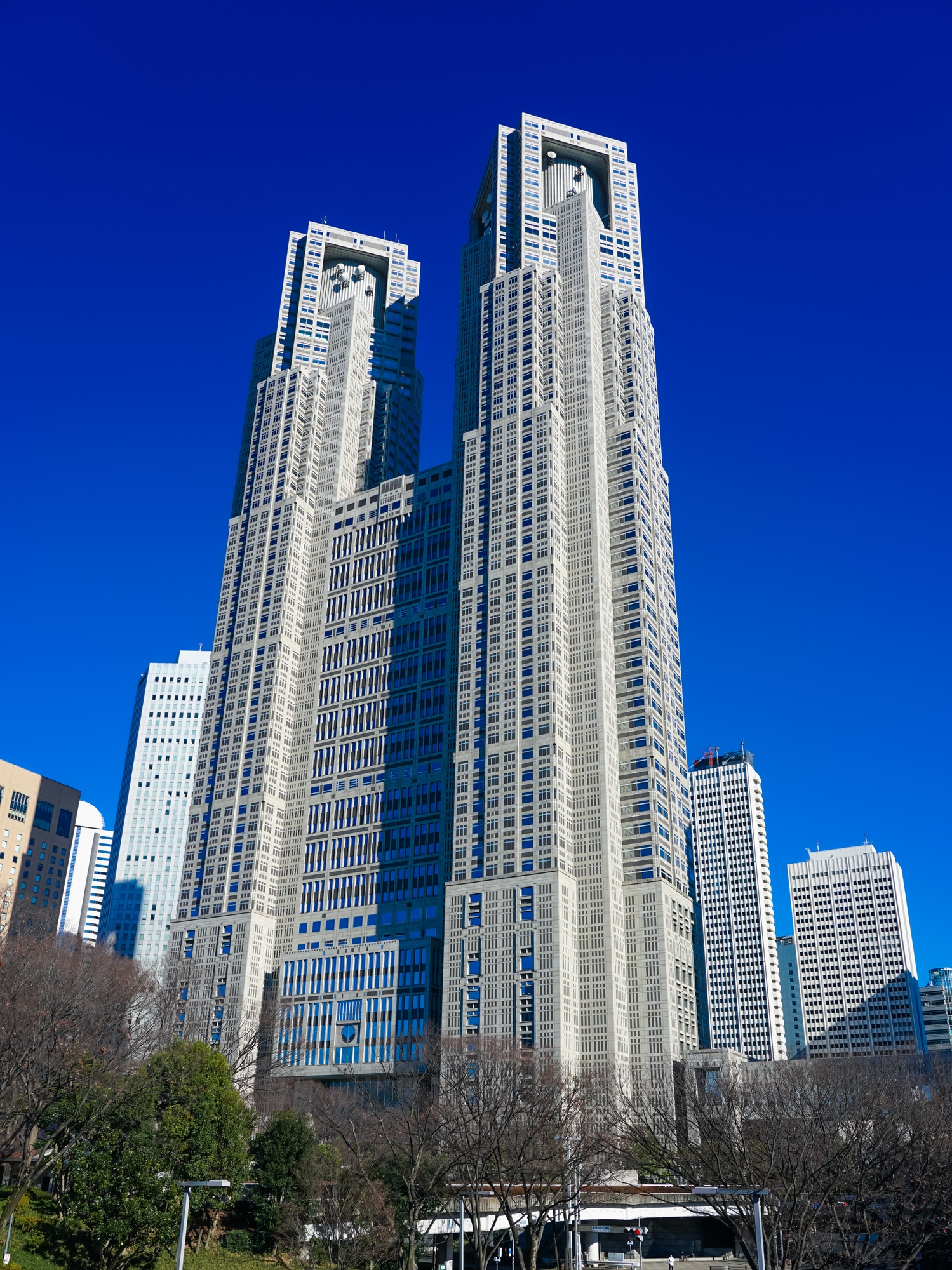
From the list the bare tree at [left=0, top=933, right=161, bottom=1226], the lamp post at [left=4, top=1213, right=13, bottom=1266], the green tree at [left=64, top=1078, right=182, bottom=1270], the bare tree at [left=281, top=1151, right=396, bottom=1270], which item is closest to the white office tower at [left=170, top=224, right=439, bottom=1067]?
the bare tree at [left=281, top=1151, right=396, bottom=1270]

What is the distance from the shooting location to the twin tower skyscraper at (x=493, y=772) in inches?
5994

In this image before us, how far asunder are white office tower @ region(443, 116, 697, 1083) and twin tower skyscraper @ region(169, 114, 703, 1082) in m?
0.39

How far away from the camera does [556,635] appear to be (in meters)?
167

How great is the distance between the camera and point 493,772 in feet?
534

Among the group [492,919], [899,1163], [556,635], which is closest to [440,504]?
[556,635]

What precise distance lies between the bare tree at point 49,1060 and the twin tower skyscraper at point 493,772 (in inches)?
2701

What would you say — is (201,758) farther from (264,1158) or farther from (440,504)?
(264,1158)

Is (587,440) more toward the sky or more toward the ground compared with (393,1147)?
more toward the sky

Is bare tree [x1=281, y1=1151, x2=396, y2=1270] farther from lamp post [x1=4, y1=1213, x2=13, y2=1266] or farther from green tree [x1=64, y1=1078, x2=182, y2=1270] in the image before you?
lamp post [x1=4, y1=1213, x2=13, y2=1266]

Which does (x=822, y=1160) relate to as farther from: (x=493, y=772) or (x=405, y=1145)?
(x=493, y=772)

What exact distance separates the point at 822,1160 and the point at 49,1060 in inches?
1991

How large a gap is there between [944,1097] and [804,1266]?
3280cm

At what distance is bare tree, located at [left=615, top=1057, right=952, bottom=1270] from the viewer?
69.6 meters

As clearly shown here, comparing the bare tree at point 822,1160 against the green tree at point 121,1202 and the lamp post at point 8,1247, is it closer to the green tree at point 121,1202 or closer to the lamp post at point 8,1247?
the green tree at point 121,1202
